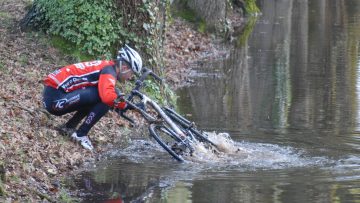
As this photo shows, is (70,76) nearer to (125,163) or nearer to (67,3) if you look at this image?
(125,163)

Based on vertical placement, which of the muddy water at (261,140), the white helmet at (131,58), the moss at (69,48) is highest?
the white helmet at (131,58)

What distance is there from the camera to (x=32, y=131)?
1112cm

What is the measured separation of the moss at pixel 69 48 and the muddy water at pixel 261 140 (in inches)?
80.9

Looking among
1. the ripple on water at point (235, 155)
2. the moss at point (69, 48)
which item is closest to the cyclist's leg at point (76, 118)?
the ripple on water at point (235, 155)

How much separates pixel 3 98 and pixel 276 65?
11233 mm

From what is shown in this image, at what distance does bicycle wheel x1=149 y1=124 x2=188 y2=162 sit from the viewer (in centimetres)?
1091

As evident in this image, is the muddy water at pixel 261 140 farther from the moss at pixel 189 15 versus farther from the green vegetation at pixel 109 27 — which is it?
the moss at pixel 189 15

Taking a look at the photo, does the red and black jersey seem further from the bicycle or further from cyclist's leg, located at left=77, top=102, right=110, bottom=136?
the bicycle

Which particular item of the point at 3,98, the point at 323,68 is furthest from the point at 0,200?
the point at 323,68

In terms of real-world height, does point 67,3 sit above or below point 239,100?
above

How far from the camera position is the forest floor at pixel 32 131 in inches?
358

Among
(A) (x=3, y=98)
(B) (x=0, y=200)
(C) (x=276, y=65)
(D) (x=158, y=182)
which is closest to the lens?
(B) (x=0, y=200)

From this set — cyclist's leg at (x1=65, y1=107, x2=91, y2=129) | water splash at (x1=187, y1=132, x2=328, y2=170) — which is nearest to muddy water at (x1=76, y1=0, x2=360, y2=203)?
water splash at (x1=187, y1=132, x2=328, y2=170)

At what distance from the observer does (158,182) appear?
32.7 feet
